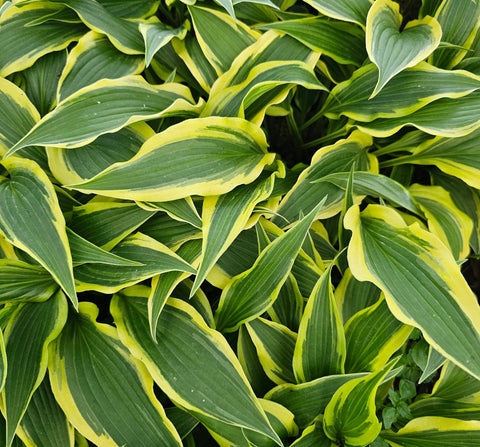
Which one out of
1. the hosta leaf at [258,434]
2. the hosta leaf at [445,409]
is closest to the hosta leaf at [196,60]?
the hosta leaf at [258,434]

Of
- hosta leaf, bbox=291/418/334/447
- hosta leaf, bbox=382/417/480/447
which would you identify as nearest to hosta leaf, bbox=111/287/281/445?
hosta leaf, bbox=291/418/334/447

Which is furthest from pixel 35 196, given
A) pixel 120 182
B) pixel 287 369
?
pixel 287 369

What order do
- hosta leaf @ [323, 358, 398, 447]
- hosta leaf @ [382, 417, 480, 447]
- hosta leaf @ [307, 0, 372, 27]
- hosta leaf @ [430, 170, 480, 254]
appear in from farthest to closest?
hosta leaf @ [430, 170, 480, 254], hosta leaf @ [307, 0, 372, 27], hosta leaf @ [382, 417, 480, 447], hosta leaf @ [323, 358, 398, 447]

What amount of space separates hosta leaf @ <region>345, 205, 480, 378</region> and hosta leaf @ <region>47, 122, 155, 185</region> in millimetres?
442

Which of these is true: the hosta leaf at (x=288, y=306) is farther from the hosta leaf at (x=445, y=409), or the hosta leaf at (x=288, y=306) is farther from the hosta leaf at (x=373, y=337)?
the hosta leaf at (x=445, y=409)

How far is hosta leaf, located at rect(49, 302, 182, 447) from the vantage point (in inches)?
33.1

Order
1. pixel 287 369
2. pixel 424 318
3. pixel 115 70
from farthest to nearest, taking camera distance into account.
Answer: pixel 115 70 → pixel 287 369 → pixel 424 318

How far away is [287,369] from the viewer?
3.14 ft

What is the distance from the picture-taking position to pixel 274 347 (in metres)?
0.95

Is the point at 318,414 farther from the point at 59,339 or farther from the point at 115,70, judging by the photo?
the point at 115,70

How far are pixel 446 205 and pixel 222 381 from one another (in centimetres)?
63

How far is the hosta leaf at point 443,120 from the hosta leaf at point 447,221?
18 cm

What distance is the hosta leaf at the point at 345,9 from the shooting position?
100 cm

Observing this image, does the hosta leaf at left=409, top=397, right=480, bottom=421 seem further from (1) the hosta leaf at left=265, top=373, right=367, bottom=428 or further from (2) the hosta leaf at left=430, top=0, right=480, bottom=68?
Answer: (2) the hosta leaf at left=430, top=0, right=480, bottom=68
